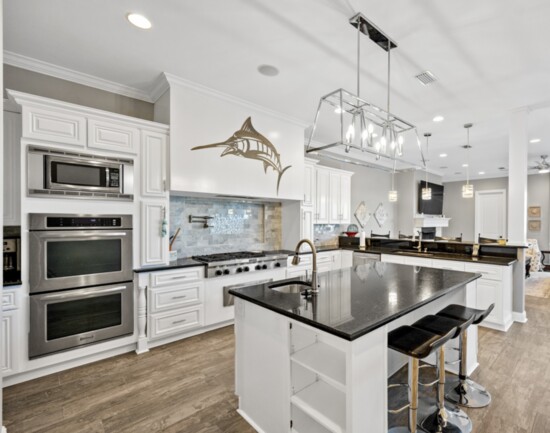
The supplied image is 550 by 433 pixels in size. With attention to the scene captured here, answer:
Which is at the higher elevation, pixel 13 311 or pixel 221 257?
pixel 221 257

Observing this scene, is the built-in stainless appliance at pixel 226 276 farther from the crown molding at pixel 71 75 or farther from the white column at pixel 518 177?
the white column at pixel 518 177

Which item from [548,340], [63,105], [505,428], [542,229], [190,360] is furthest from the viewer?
[542,229]

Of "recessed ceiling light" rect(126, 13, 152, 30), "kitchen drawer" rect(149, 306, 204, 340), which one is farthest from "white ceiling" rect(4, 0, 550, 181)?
"kitchen drawer" rect(149, 306, 204, 340)

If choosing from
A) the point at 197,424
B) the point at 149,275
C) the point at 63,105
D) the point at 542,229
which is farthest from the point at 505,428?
the point at 542,229

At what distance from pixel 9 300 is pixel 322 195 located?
4.48 meters

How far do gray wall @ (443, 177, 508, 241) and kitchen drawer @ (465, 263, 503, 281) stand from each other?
715 cm

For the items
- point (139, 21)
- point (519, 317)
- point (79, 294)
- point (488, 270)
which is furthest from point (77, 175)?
point (519, 317)

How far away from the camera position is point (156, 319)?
3.20 m

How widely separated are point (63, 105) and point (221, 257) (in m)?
2.35

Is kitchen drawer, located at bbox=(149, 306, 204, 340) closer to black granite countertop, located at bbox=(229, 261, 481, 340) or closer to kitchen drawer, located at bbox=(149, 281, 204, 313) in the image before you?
kitchen drawer, located at bbox=(149, 281, 204, 313)

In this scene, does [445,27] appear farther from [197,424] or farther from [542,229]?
[542,229]

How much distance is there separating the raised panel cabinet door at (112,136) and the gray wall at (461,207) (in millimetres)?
10606

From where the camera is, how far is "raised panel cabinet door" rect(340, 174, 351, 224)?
5.91 meters

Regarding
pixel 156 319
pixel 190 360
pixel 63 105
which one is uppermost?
pixel 63 105
